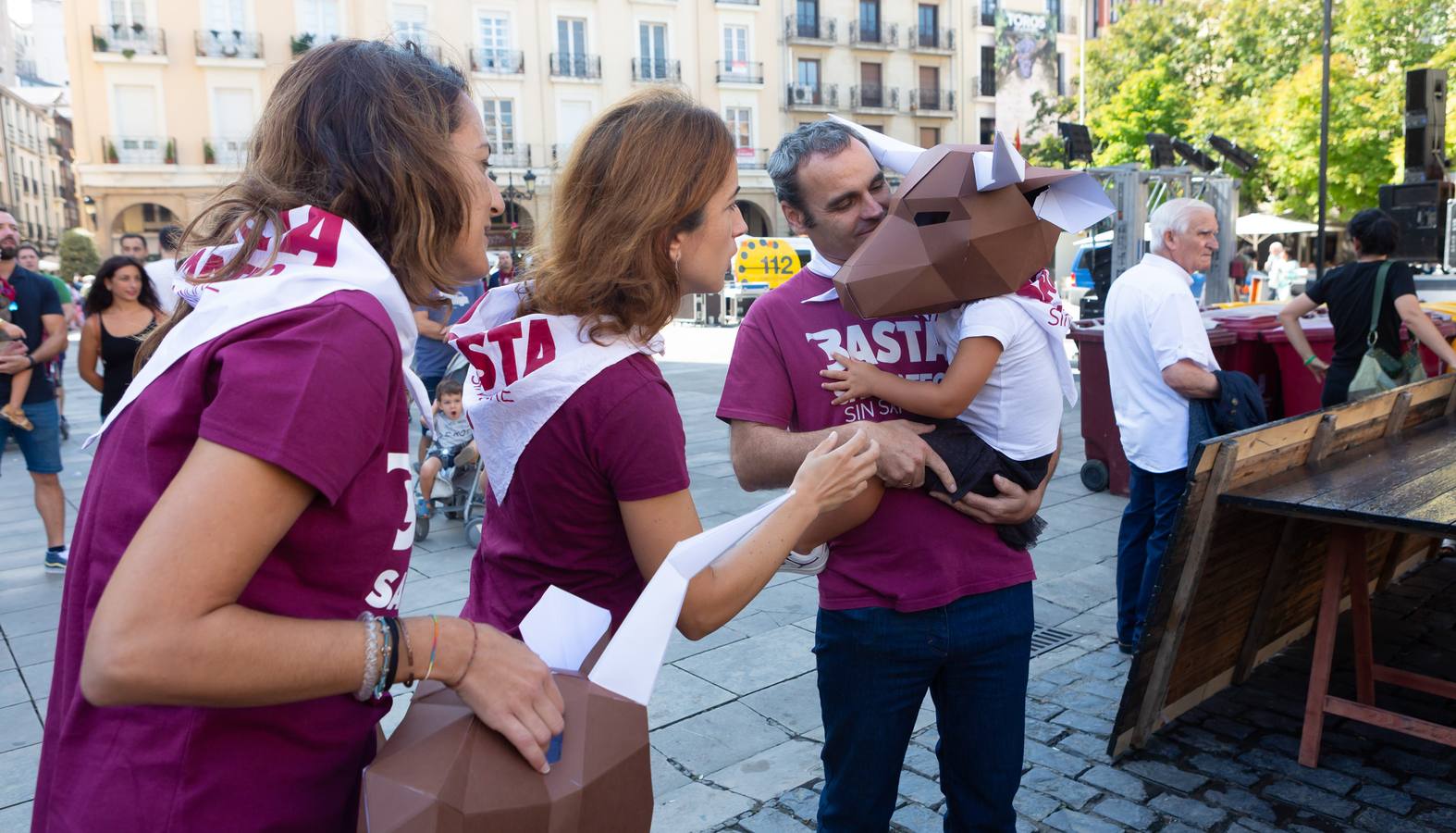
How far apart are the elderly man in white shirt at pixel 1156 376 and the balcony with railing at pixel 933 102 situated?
141 ft

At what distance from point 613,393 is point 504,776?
0.57m

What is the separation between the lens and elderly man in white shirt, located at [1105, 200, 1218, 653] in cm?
429

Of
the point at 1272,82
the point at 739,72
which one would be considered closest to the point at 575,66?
the point at 739,72

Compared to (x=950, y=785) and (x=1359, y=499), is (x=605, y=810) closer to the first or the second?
(x=950, y=785)

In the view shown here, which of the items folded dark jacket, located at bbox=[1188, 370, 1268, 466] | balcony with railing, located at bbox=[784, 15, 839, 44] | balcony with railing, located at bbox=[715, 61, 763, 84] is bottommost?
folded dark jacket, located at bbox=[1188, 370, 1268, 466]

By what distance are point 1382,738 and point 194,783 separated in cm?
384

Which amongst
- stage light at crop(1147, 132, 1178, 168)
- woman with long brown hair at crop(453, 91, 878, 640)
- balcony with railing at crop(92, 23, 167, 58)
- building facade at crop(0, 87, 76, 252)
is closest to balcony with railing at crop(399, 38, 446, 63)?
woman with long brown hair at crop(453, 91, 878, 640)

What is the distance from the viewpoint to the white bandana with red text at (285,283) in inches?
43.9

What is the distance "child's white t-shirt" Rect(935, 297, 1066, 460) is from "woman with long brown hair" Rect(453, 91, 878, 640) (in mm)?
429

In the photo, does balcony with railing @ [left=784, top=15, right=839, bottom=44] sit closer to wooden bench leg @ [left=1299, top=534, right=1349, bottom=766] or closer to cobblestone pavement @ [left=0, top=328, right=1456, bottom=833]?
cobblestone pavement @ [left=0, top=328, right=1456, bottom=833]

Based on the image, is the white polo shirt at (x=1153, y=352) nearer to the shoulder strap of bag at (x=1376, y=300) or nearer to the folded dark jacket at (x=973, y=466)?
the shoulder strap of bag at (x=1376, y=300)

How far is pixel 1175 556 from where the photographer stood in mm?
3127

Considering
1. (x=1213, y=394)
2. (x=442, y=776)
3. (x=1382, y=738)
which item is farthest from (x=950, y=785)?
(x=1213, y=394)

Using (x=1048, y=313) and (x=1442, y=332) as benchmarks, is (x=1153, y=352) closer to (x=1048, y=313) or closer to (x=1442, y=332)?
(x=1048, y=313)
